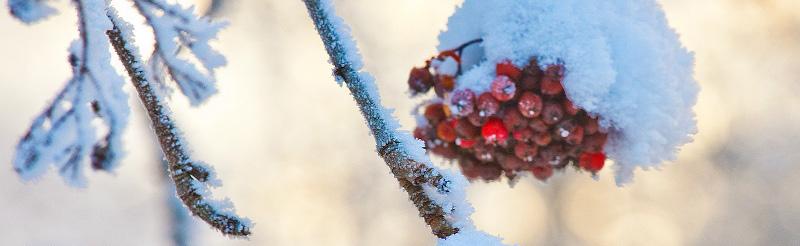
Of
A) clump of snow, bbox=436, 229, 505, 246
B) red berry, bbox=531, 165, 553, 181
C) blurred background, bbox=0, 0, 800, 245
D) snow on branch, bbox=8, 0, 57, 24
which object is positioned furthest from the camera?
blurred background, bbox=0, 0, 800, 245

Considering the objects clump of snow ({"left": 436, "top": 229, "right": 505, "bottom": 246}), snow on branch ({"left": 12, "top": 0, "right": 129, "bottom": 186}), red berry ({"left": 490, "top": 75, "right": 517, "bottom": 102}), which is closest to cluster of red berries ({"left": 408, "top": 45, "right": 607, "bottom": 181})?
red berry ({"left": 490, "top": 75, "right": 517, "bottom": 102})

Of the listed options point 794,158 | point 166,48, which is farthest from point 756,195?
point 166,48

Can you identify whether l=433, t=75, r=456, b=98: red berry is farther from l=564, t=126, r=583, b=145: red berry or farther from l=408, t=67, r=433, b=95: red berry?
l=564, t=126, r=583, b=145: red berry

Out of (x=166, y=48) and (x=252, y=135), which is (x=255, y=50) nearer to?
(x=252, y=135)

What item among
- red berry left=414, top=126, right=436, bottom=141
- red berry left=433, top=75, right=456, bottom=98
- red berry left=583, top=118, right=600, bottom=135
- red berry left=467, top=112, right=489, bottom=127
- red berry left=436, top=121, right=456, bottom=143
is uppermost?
red berry left=433, top=75, right=456, bottom=98

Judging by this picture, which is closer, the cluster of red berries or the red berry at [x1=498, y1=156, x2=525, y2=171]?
the cluster of red berries

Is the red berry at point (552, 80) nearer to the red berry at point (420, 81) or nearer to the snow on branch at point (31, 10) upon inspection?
the red berry at point (420, 81)

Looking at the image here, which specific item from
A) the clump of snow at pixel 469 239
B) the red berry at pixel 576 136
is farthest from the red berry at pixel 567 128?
the clump of snow at pixel 469 239

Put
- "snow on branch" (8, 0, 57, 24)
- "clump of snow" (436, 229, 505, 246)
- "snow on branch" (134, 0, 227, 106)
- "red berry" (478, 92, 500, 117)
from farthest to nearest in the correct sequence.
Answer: "red berry" (478, 92, 500, 117), "snow on branch" (134, 0, 227, 106), "snow on branch" (8, 0, 57, 24), "clump of snow" (436, 229, 505, 246)
